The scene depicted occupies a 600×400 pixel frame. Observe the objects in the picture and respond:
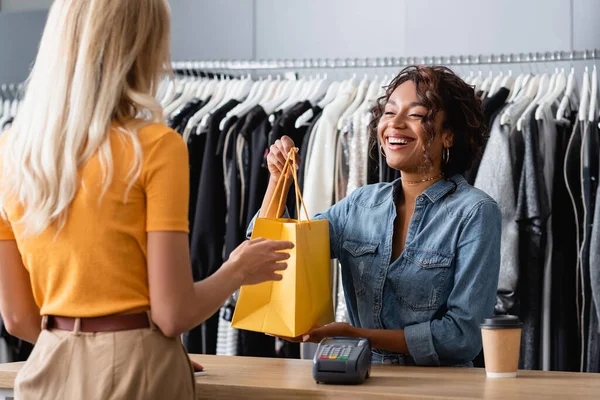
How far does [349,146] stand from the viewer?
3.22 meters

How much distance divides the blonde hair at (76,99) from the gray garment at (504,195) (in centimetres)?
182

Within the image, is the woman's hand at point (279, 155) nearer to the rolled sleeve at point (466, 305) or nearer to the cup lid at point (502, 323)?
the rolled sleeve at point (466, 305)

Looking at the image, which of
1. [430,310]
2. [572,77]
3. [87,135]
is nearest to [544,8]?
[572,77]

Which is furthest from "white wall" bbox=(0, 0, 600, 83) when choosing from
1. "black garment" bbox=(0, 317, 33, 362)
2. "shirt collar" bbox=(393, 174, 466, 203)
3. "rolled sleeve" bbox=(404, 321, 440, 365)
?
"rolled sleeve" bbox=(404, 321, 440, 365)

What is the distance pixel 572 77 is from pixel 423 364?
1.71 metres

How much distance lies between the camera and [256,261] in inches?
60.6

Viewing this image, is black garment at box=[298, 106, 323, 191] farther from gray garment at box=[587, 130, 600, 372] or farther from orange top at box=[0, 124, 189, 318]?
orange top at box=[0, 124, 189, 318]

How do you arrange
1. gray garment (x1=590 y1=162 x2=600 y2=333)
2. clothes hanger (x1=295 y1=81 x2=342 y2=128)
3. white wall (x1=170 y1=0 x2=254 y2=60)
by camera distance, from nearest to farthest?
1. gray garment (x1=590 y1=162 x2=600 y2=333)
2. clothes hanger (x1=295 y1=81 x2=342 y2=128)
3. white wall (x1=170 y1=0 x2=254 y2=60)

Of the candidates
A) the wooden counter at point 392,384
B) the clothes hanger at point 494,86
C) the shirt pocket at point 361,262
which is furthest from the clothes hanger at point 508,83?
the wooden counter at point 392,384

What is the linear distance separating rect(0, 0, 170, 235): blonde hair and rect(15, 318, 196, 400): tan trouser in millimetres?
196

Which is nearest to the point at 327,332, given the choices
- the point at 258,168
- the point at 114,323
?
the point at 114,323

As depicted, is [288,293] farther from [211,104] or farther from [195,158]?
[211,104]

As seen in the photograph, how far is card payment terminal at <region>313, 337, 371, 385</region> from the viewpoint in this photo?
1622 millimetres

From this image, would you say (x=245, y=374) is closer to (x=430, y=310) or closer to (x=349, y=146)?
(x=430, y=310)
